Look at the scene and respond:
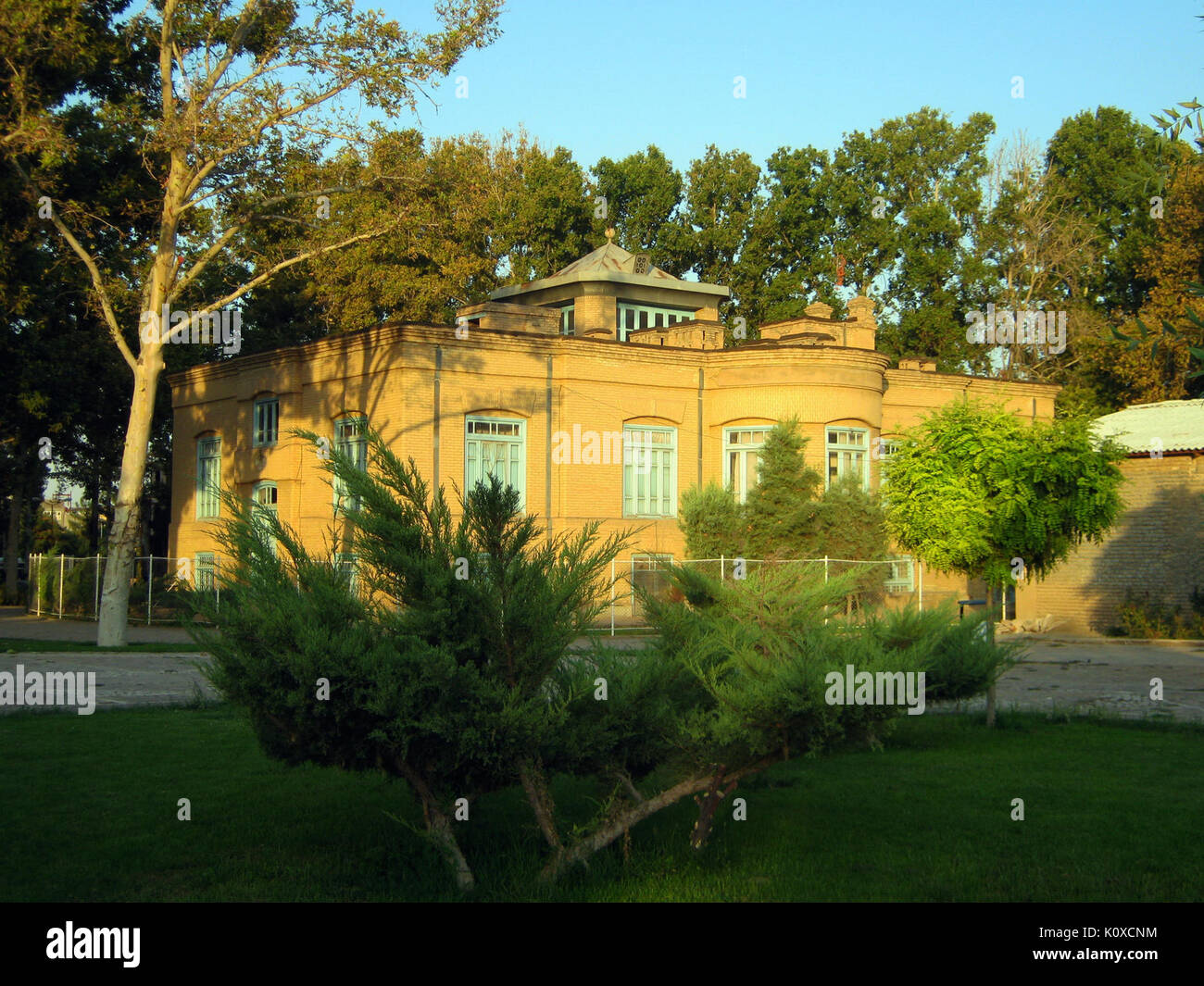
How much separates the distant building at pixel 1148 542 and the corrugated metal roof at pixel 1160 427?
0.03 meters

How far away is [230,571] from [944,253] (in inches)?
1970

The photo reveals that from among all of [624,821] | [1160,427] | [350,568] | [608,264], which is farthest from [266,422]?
[624,821]

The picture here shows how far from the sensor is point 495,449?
101 ft

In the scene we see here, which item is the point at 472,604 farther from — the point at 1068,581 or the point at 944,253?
the point at 944,253

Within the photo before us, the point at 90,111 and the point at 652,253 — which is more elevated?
the point at 652,253

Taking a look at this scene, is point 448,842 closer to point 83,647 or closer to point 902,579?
point 83,647

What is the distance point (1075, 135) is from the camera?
57438 mm

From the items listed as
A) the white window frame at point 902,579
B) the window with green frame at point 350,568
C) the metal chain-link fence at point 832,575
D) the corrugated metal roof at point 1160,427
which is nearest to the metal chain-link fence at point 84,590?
the metal chain-link fence at point 832,575

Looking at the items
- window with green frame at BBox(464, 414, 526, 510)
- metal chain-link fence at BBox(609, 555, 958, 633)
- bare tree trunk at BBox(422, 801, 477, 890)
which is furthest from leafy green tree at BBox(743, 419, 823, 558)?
bare tree trunk at BBox(422, 801, 477, 890)

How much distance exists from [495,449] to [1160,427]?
1822 cm

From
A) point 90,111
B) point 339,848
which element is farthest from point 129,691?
point 90,111

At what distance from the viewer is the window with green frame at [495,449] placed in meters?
30.3

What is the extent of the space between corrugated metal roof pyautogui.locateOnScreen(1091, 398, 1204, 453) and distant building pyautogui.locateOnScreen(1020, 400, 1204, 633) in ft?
0.11

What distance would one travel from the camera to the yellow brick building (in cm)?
3006
